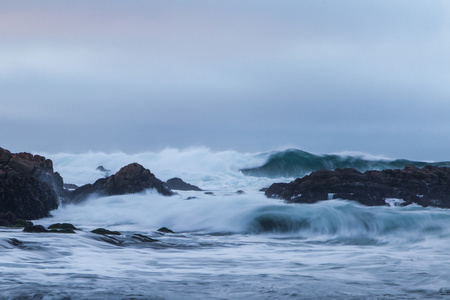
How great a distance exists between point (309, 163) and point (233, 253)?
25467 mm

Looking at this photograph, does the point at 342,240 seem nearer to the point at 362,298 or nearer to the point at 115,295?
the point at 362,298

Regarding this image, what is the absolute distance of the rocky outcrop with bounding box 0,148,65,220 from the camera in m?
11.0

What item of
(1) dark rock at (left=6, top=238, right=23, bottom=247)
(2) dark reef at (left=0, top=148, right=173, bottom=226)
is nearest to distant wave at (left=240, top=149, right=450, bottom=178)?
(2) dark reef at (left=0, top=148, right=173, bottom=226)

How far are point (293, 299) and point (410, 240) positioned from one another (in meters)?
5.83

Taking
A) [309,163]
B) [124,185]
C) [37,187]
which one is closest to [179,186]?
[124,185]

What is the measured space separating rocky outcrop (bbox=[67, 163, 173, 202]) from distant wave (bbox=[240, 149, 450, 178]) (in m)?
16.2

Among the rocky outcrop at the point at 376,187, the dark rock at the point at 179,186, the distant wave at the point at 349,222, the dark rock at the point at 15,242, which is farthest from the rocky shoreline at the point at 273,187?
the dark rock at the point at 179,186

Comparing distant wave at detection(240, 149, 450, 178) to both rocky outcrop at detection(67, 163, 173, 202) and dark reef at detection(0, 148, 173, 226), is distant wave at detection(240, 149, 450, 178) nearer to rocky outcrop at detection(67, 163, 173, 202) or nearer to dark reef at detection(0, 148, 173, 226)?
rocky outcrop at detection(67, 163, 173, 202)

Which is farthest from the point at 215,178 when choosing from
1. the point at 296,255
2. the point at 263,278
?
the point at 263,278

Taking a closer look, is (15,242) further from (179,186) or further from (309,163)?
(309,163)

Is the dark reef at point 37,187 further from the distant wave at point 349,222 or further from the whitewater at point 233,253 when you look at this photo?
the distant wave at point 349,222

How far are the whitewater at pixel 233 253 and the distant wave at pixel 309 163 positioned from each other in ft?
55.7

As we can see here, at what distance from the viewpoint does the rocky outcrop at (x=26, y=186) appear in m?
11.0

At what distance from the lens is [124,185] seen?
14781 millimetres
